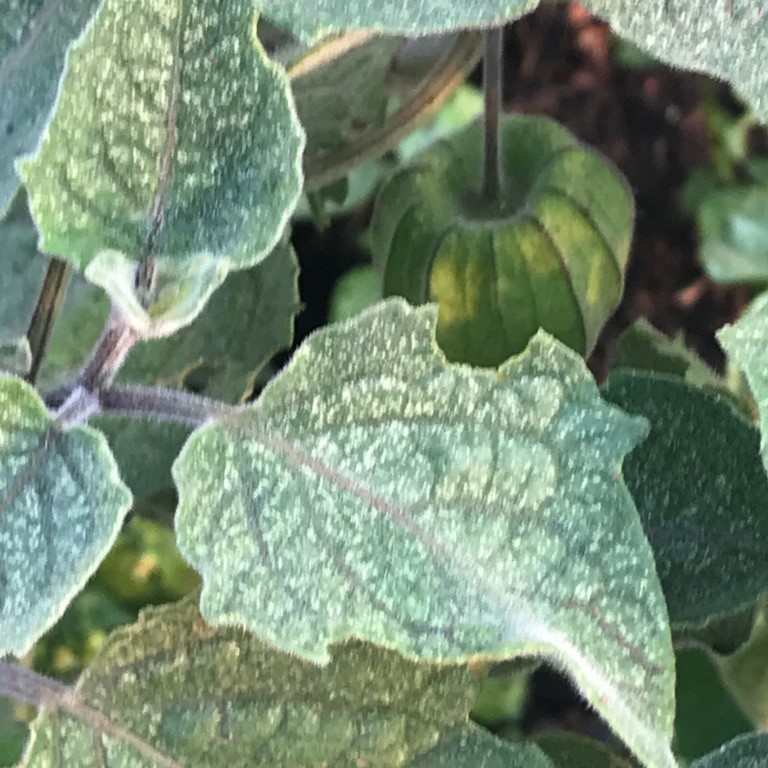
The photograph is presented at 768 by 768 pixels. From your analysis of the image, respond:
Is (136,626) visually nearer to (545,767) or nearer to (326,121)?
(545,767)

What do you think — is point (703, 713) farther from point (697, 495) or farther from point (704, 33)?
point (704, 33)

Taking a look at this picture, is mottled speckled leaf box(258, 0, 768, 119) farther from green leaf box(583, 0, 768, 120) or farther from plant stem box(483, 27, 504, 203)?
plant stem box(483, 27, 504, 203)

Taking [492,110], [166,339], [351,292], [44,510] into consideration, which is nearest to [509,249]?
[492,110]

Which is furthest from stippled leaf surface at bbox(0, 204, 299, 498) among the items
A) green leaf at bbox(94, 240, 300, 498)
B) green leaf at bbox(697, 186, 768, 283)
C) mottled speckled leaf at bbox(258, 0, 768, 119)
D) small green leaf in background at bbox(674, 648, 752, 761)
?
green leaf at bbox(697, 186, 768, 283)

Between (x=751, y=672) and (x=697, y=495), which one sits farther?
(x=751, y=672)

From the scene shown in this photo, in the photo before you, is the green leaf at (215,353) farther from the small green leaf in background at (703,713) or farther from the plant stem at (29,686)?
the small green leaf in background at (703,713)
